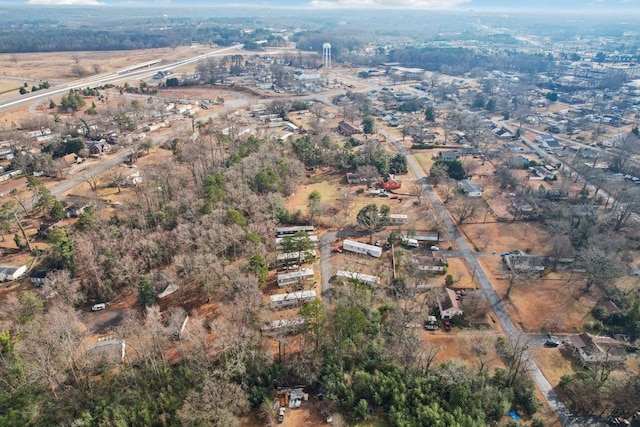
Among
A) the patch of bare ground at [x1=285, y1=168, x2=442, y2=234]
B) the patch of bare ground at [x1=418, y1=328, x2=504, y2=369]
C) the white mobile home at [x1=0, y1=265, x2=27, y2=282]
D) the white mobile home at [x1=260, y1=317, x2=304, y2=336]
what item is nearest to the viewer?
the patch of bare ground at [x1=418, y1=328, x2=504, y2=369]

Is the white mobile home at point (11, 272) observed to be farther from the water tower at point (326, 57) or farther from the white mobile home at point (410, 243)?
the water tower at point (326, 57)

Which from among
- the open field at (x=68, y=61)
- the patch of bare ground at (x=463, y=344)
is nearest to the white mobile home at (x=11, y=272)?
the patch of bare ground at (x=463, y=344)

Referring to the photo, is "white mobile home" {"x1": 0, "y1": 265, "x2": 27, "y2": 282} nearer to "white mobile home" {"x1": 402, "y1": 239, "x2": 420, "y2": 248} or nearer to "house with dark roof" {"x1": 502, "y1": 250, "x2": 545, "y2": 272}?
"white mobile home" {"x1": 402, "y1": 239, "x2": 420, "y2": 248}

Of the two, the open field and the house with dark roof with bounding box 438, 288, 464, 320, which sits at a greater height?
the open field

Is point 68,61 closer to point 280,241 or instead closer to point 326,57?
point 326,57

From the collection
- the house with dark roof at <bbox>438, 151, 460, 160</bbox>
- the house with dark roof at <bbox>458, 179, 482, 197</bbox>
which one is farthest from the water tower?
the house with dark roof at <bbox>458, 179, 482, 197</bbox>

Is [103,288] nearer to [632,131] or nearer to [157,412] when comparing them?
[157,412]

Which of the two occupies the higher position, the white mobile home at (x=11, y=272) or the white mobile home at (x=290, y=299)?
the white mobile home at (x=11, y=272)

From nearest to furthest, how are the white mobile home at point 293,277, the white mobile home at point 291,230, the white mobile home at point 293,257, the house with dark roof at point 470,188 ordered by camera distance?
the white mobile home at point 293,277, the white mobile home at point 293,257, the white mobile home at point 291,230, the house with dark roof at point 470,188
